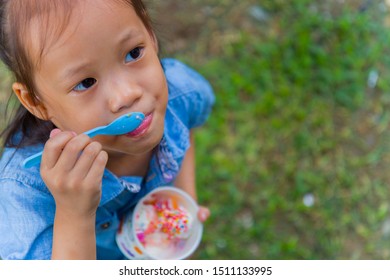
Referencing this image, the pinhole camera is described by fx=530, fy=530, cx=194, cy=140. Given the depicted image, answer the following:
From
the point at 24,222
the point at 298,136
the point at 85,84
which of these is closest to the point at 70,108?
the point at 85,84

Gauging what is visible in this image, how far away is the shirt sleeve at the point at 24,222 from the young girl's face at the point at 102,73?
18 centimetres

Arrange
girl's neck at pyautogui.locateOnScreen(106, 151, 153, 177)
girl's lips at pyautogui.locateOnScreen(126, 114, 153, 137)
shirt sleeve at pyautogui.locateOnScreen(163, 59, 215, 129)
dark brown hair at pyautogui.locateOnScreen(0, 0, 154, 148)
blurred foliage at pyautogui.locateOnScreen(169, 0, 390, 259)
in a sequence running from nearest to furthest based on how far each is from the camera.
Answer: dark brown hair at pyautogui.locateOnScreen(0, 0, 154, 148), girl's lips at pyautogui.locateOnScreen(126, 114, 153, 137), girl's neck at pyautogui.locateOnScreen(106, 151, 153, 177), shirt sleeve at pyautogui.locateOnScreen(163, 59, 215, 129), blurred foliage at pyautogui.locateOnScreen(169, 0, 390, 259)

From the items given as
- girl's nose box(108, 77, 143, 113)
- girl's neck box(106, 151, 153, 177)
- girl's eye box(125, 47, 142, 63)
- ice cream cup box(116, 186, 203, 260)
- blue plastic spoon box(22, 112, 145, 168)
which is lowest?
ice cream cup box(116, 186, 203, 260)

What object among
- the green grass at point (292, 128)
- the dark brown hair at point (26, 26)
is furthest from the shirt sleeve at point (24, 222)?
the green grass at point (292, 128)

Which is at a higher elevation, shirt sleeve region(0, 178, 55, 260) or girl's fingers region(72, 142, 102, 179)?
girl's fingers region(72, 142, 102, 179)

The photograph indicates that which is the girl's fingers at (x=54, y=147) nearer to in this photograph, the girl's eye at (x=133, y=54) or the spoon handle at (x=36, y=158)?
the spoon handle at (x=36, y=158)

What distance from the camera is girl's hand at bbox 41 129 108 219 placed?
3.34 ft

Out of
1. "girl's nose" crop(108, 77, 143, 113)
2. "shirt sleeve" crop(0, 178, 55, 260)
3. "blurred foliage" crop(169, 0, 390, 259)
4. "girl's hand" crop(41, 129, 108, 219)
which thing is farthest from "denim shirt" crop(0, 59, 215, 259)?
"blurred foliage" crop(169, 0, 390, 259)

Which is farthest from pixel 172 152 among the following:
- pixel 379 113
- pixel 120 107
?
pixel 379 113

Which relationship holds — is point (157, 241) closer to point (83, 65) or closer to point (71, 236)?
point (71, 236)

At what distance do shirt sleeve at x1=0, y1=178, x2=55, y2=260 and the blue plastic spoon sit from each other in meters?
0.12

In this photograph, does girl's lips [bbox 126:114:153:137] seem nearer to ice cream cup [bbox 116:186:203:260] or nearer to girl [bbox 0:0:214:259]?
girl [bbox 0:0:214:259]

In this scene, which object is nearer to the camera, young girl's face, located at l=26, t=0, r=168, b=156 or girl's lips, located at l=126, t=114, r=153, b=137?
young girl's face, located at l=26, t=0, r=168, b=156
